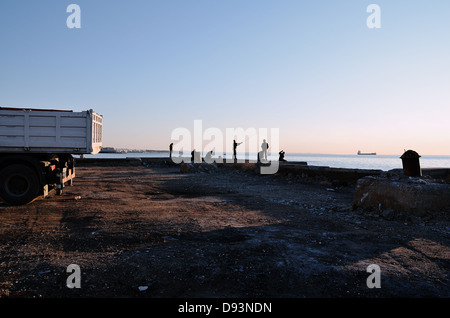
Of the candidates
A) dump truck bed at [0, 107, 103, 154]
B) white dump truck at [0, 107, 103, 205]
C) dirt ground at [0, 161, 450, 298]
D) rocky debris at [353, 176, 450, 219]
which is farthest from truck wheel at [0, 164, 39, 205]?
rocky debris at [353, 176, 450, 219]

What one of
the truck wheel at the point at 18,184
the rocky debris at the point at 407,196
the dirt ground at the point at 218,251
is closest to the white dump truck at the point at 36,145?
the truck wheel at the point at 18,184

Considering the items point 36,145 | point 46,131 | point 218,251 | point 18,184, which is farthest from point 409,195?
point 18,184

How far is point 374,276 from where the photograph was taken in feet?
11.7

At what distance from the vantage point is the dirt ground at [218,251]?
10.8ft

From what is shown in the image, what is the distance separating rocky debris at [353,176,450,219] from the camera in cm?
657

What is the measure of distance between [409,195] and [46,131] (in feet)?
30.9

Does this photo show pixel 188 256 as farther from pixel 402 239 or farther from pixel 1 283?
pixel 402 239

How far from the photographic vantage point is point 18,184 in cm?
805

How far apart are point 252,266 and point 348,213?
4453 mm

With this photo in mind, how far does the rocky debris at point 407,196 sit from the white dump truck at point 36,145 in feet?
25.7
